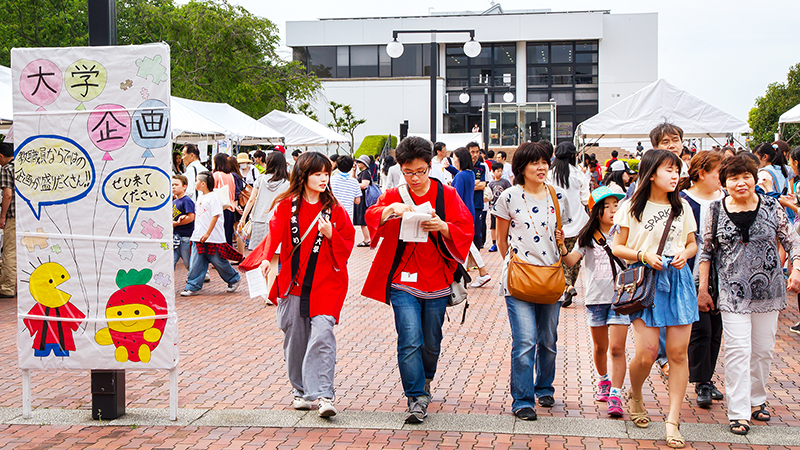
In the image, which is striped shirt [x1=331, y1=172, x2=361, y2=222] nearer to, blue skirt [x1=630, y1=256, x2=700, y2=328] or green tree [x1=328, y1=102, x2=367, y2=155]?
blue skirt [x1=630, y1=256, x2=700, y2=328]

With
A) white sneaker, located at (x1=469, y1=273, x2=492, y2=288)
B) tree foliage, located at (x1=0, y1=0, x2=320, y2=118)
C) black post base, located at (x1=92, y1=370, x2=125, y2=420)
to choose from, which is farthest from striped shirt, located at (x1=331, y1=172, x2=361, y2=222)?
tree foliage, located at (x1=0, y1=0, x2=320, y2=118)

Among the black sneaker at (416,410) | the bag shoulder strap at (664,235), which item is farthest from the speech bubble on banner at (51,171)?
the bag shoulder strap at (664,235)

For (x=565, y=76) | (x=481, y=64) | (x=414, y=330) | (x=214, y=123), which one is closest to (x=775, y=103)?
(x=565, y=76)

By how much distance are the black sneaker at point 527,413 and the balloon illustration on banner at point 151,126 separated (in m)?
2.85

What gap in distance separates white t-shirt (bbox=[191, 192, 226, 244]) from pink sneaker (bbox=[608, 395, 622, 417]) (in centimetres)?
635

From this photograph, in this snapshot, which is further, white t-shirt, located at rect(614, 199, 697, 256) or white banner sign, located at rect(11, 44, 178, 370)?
white banner sign, located at rect(11, 44, 178, 370)

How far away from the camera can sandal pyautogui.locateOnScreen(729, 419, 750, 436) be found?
15.0 ft

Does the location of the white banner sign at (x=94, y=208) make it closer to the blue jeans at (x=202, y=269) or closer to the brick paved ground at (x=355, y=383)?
the brick paved ground at (x=355, y=383)

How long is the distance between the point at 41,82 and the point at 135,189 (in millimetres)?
893

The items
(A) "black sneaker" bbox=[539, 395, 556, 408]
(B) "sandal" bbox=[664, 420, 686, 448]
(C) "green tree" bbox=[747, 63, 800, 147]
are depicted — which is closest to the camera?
(B) "sandal" bbox=[664, 420, 686, 448]

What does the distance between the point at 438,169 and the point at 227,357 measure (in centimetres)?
495

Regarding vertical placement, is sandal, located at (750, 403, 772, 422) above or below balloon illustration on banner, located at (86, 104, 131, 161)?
below

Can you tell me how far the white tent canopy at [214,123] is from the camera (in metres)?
15.5

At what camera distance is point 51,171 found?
15.8 ft
